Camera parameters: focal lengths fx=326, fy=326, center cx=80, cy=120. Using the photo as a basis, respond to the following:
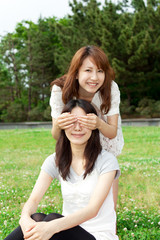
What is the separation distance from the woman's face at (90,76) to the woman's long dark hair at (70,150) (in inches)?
20.3

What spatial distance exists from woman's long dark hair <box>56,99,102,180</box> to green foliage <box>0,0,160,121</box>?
25820mm

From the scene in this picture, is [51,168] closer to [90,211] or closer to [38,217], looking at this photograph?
[38,217]

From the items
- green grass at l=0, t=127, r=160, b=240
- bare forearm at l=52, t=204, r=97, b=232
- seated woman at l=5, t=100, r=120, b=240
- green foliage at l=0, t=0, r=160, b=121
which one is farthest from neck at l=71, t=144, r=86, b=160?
green foliage at l=0, t=0, r=160, b=121

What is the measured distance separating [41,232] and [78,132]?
3.18 ft

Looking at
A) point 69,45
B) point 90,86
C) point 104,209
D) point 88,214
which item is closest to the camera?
point 88,214

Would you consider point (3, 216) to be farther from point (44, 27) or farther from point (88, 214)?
point (44, 27)

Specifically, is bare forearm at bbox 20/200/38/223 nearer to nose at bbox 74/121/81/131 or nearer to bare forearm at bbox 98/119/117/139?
nose at bbox 74/121/81/131

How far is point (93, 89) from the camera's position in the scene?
12.2 feet

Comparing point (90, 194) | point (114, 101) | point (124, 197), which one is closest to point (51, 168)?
point (90, 194)

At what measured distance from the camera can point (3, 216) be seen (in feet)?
17.0

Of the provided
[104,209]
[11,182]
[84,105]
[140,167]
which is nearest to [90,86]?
[84,105]

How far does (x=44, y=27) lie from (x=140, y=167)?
121ft

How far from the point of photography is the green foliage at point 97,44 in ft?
96.1

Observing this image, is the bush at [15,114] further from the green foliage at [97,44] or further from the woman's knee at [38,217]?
the woman's knee at [38,217]
